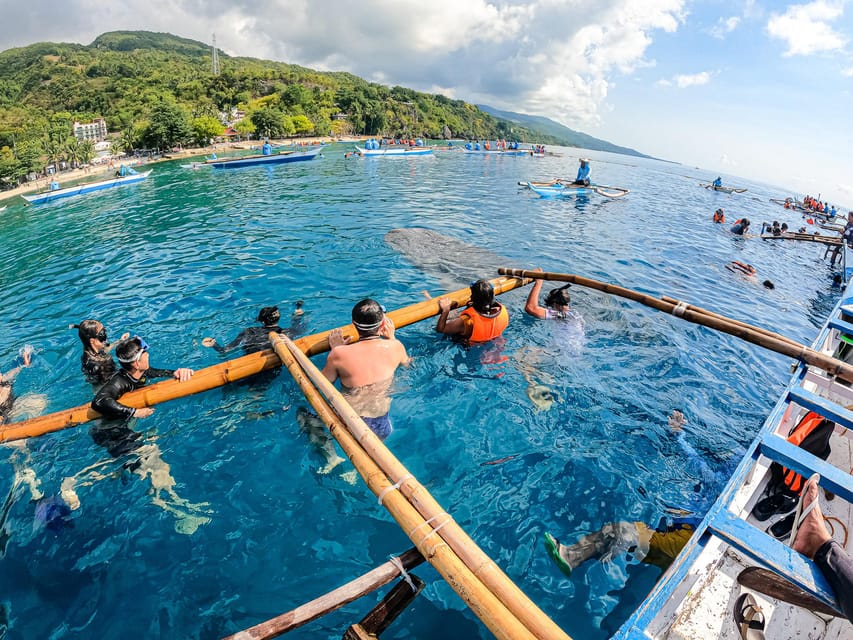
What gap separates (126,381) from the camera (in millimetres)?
4676

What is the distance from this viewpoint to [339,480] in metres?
4.91

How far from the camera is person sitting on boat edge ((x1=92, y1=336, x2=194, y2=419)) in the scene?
14.1 feet

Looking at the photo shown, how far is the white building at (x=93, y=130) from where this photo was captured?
293ft

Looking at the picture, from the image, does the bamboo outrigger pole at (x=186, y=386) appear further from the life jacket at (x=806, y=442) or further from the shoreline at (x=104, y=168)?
the shoreline at (x=104, y=168)

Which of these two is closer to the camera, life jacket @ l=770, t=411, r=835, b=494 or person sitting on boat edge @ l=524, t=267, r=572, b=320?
life jacket @ l=770, t=411, r=835, b=494

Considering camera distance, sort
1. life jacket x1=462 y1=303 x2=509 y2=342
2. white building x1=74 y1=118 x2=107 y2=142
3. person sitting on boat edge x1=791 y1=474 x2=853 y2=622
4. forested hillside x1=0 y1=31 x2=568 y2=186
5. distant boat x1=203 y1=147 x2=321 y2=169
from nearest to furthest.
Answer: person sitting on boat edge x1=791 y1=474 x2=853 y2=622
life jacket x1=462 y1=303 x2=509 y2=342
distant boat x1=203 y1=147 x2=321 y2=169
forested hillside x1=0 y1=31 x2=568 y2=186
white building x1=74 y1=118 x2=107 y2=142

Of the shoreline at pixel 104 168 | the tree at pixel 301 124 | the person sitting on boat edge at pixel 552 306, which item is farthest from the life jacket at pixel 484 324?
the tree at pixel 301 124

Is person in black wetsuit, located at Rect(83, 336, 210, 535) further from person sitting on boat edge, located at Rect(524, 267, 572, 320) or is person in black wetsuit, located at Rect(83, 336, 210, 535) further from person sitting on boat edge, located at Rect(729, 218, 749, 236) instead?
person sitting on boat edge, located at Rect(729, 218, 749, 236)

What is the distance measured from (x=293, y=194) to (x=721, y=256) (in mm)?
25684

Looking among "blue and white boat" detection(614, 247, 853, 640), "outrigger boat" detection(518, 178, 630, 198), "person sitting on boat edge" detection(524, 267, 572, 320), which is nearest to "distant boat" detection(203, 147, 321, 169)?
"outrigger boat" detection(518, 178, 630, 198)

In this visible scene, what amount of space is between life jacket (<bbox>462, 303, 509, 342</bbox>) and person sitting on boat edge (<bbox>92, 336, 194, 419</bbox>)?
446 cm

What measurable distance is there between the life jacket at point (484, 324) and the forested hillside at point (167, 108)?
229ft

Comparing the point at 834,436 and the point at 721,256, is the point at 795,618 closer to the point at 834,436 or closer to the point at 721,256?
the point at 834,436

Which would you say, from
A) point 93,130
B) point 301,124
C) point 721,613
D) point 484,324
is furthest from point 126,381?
point 93,130
